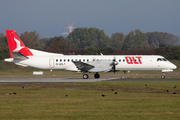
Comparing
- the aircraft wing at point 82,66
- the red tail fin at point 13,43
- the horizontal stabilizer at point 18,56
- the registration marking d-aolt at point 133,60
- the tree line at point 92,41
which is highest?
the tree line at point 92,41

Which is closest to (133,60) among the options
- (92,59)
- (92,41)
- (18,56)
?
(92,59)

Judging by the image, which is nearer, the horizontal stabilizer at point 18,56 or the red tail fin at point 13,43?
the horizontal stabilizer at point 18,56

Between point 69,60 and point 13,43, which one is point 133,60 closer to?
point 69,60


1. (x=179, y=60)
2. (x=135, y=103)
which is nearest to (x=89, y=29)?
(x=179, y=60)

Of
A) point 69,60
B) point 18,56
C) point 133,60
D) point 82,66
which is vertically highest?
point 18,56

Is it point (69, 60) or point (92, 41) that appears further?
point (92, 41)

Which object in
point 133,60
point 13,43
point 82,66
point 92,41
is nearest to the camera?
point 82,66

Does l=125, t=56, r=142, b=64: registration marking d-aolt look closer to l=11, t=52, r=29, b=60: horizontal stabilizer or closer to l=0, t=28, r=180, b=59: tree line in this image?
l=11, t=52, r=29, b=60: horizontal stabilizer

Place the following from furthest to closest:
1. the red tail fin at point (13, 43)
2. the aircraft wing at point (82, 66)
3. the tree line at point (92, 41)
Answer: the tree line at point (92, 41) → the red tail fin at point (13, 43) → the aircraft wing at point (82, 66)

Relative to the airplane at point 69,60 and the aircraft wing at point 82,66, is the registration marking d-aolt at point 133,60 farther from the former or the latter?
the aircraft wing at point 82,66

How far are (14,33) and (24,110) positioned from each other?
26.6 m

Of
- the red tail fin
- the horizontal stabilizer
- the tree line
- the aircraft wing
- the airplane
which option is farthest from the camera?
the tree line

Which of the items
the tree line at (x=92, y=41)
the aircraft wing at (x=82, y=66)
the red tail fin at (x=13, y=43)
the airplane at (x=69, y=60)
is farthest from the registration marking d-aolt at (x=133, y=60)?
the tree line at (x=92, y=41)

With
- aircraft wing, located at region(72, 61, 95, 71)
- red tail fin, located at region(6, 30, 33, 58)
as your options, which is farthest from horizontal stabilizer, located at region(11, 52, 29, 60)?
aircraft wing, located at region(72, 61, 95, 71)
